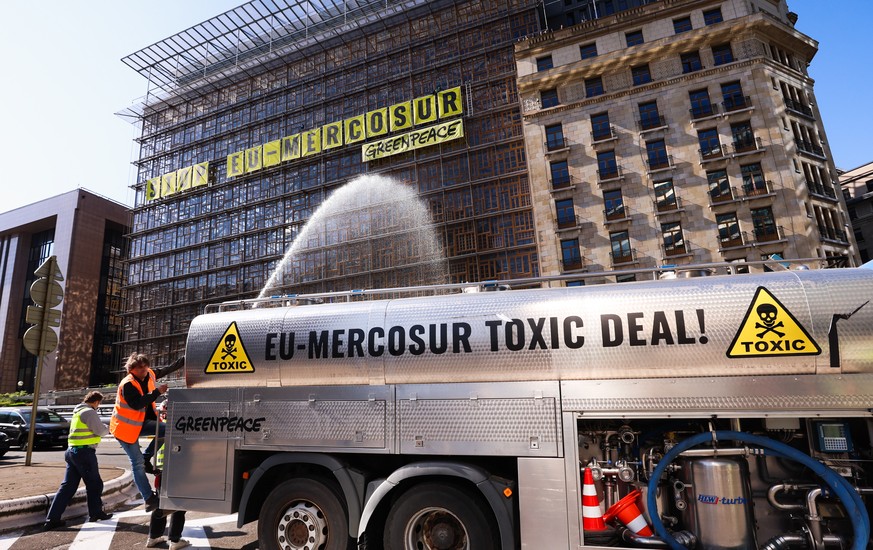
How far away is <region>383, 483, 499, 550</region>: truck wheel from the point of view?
4.29 meters

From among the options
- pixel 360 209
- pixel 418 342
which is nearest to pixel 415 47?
pixel 360 209

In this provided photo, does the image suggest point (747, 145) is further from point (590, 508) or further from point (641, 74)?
point (590, 508)

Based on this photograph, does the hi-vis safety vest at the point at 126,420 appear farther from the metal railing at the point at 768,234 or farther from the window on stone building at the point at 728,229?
the metal railing at the point at 768,234

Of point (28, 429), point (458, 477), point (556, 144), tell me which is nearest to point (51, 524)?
point (458, 477)

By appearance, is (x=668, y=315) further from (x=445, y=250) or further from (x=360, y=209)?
(x=360, y=209)

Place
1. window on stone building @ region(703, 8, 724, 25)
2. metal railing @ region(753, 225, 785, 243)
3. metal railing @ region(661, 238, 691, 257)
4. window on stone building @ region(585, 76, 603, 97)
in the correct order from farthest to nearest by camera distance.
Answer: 1. window on stone building @ region(585, 76, 603, 97)
2. window on stone building @ region(703, 8, 724, 25)
3. metal railing @ region(661, 238, 691, 257)
4. metal railing @ region(753, 225, 785, 243)

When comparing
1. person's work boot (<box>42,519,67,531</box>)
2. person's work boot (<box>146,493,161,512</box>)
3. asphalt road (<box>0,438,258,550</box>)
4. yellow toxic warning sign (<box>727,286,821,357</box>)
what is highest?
yellow toxic warning sign (<box>727,286,821,357</box>)

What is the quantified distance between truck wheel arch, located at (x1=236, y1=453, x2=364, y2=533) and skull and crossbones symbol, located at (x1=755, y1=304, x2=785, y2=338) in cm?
407

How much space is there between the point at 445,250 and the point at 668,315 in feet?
104

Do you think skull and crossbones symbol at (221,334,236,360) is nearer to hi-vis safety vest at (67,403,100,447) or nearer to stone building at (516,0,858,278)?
hi-vis safety vest at (67,403,100,447)

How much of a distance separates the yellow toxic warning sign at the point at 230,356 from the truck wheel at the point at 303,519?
57.5 inches

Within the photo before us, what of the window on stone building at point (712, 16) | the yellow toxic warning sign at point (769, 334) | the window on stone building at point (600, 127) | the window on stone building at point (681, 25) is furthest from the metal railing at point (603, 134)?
the yellow toxic warning sign at point (769, 334)

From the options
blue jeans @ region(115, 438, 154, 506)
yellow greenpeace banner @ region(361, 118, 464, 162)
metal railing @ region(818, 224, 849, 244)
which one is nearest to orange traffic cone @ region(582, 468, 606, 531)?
blue jeans @ region(115, 438, 154, 506)

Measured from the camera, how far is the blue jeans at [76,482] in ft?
22.2
